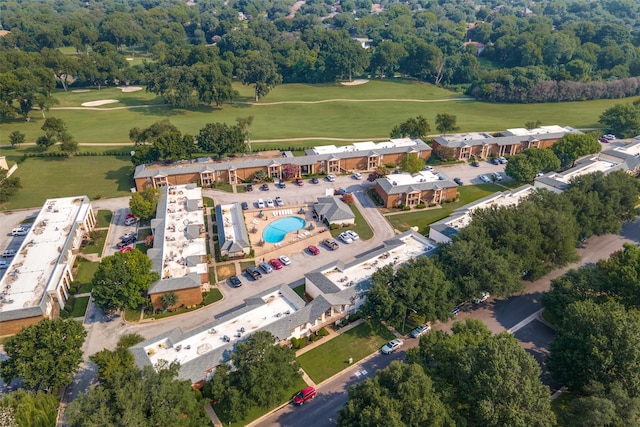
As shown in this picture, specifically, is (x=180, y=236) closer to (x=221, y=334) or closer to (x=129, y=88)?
(x=221, y=334)

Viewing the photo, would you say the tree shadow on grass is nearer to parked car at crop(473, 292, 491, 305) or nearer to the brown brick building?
the brown brick building

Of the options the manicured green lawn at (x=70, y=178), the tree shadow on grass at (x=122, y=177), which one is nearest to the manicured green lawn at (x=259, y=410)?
the manicured green lawn at (x=70, y=178)

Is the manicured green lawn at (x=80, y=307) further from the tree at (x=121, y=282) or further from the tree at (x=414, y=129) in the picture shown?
the tree at (x=414, y=129)

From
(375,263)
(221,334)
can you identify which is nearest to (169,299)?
(221,334)

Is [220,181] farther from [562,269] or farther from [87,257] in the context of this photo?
[562,269]

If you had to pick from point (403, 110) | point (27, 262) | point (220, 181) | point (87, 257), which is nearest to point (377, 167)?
point (220, 181)

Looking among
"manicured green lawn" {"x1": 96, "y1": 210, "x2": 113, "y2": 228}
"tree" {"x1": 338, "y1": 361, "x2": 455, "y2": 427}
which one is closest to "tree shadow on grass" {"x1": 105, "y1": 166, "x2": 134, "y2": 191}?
"manicured green lawn" {"x1": 96, "y1": 210, "x2": 113, "y2": 228}
